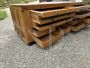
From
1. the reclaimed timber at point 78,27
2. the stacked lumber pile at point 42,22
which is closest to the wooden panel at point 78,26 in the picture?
the reclaimed timber at point 78,27

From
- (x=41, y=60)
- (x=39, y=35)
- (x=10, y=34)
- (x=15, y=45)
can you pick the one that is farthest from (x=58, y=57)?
(x=10, y=34)

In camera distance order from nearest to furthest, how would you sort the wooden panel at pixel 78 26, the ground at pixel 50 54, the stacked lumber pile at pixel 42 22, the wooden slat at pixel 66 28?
the ground at pixel 50 54 → the stacked lumber pile at pixel 42 22 → the wooden slat at pixel 66 28 → the wooden panel at pixel 78 26

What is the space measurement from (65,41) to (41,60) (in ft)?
2.09

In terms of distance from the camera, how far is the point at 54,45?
1.89 m

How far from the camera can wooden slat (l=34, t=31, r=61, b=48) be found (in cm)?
172

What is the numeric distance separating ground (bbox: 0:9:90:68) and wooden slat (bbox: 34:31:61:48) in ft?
0.28

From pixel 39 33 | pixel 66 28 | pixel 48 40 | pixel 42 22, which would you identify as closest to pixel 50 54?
pixel 48 40

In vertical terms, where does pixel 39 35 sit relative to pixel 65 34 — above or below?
above

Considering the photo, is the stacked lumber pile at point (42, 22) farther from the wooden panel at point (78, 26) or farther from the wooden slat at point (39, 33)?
the wooden panel at point (78, 26)

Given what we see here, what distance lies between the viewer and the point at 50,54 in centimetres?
168

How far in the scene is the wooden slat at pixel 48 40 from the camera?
1716mm

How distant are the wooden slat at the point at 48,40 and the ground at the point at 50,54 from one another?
85 mm

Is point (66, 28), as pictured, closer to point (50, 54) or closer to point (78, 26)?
point (78, 26)

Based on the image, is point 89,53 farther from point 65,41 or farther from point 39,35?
point 39,35
